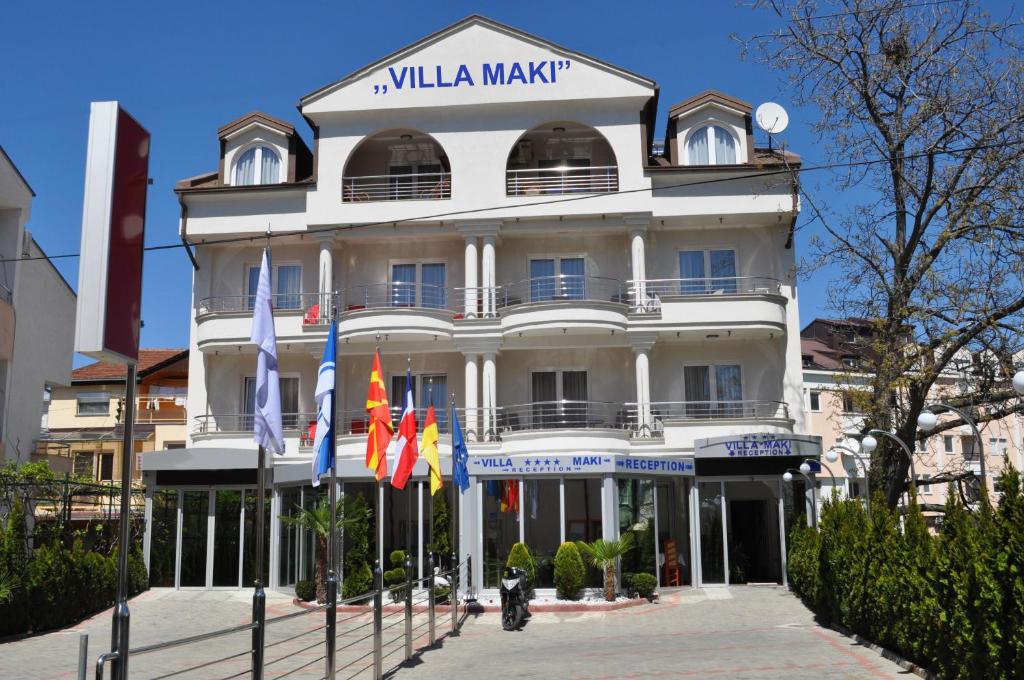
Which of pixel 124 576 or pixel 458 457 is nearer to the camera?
pixel 124 576

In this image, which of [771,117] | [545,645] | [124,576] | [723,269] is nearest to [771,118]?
[771,117]

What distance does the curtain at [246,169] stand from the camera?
103 feet

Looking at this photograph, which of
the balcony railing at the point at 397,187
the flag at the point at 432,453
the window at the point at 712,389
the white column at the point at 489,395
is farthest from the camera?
the balcony railing at the point at 397,187

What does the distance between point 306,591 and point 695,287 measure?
1424 cm

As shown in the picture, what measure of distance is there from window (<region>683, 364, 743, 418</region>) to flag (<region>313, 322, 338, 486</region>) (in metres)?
18.1

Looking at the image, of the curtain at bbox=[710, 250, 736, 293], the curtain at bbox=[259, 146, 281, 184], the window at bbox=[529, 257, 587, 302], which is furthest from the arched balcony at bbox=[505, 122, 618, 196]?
the curtain at bbox=[259, 146, 281, 184]

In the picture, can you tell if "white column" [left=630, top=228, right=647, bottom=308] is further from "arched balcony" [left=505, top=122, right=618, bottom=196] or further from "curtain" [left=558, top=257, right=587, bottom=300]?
"arched balcony" [left=505, top=122, right=618, bottom=196]

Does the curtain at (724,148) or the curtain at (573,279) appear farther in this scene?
the curtain at (724,148)

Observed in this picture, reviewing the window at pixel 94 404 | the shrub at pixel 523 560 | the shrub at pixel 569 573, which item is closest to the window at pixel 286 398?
the shrub at pixel 523 560

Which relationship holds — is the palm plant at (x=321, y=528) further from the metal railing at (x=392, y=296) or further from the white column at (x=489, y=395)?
the metal railing at (x=392, y=296)

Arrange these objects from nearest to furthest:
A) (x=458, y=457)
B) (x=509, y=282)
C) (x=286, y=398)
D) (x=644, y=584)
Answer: (x=458, y=457), (x=644, y=584), (x=509, y=282), (x=286, y=398)

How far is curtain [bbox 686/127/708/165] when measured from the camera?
99.2 ft

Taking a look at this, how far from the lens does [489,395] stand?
92.4ft

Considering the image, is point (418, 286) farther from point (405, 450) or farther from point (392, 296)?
point (405, 450)
